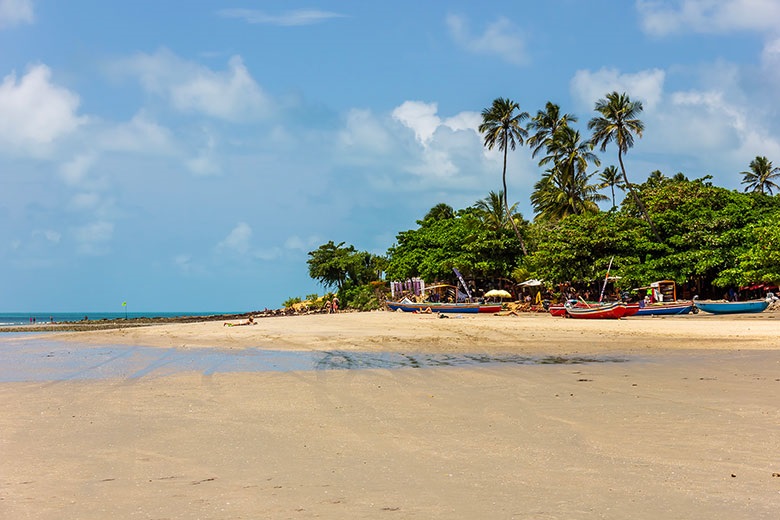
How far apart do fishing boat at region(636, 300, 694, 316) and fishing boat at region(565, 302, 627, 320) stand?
10.1 ft

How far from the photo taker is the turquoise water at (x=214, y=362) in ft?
46.4

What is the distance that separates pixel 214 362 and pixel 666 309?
101 feet

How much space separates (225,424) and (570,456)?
4215mm

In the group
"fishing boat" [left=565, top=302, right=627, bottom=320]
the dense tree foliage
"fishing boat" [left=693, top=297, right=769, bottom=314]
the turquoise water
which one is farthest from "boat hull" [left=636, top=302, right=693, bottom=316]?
the turquoise water

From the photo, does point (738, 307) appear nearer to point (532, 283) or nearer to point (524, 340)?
point (532, 283)

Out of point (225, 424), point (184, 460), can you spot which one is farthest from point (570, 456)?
point (225, 424)

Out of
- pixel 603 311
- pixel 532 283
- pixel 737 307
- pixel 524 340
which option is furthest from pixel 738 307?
pixel 524 340

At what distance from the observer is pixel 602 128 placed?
5109 centimetres

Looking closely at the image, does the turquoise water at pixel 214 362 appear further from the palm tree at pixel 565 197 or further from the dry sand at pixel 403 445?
the palm tree at pixel 565 197

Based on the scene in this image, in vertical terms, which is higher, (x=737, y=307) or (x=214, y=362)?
(x=737, y=307)

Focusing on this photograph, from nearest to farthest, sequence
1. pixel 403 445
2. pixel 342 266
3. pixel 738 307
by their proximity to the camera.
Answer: pixel 403 445
pixel 738 307
pixel 342 266

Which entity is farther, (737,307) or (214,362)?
(737,307)

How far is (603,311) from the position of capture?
35.2 meters

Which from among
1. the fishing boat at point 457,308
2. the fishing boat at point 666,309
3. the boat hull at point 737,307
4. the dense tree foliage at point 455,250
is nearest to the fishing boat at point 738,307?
the boat hull at point 737,307
